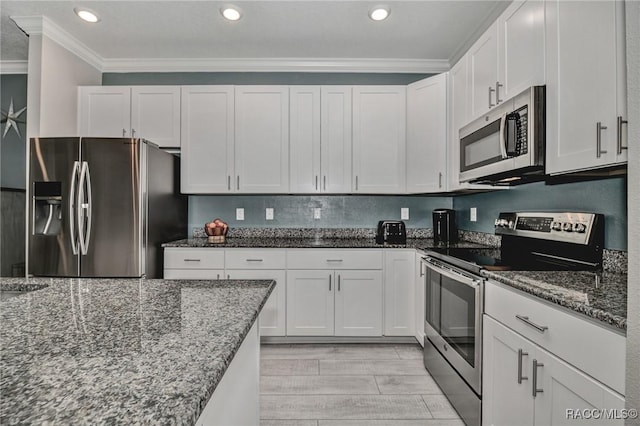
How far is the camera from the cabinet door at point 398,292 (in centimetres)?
295

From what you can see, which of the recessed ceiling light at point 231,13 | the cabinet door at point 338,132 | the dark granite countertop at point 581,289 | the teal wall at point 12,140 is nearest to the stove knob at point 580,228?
the dark granite countertop at point 581,289

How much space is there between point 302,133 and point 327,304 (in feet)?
5.11

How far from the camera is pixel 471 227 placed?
3.11 m

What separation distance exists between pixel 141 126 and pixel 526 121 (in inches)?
123

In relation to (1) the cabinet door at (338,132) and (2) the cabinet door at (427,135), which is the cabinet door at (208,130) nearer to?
(1) the cabinet door at (338,132)

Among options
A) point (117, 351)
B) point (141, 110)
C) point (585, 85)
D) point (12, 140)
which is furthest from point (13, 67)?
point (585, 85)

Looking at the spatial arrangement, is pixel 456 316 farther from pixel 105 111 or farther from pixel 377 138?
pixel 105 111

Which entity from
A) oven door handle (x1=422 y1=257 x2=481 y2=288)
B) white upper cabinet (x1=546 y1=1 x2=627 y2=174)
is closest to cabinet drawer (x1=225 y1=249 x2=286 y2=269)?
oven door handle (x1=422 y1=257 x2=481 y2=288)

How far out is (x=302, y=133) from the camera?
3.23m

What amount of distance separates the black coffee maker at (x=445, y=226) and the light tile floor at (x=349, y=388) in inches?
38.6

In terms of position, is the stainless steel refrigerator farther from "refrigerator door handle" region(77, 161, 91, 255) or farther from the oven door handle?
the oven door handle

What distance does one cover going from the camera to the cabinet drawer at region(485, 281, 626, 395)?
94 centimetres

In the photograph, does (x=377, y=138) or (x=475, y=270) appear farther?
(x=377, y=138)

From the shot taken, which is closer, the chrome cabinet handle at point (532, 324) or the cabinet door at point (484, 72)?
the chrome cabinet handle at point (532, 324)
